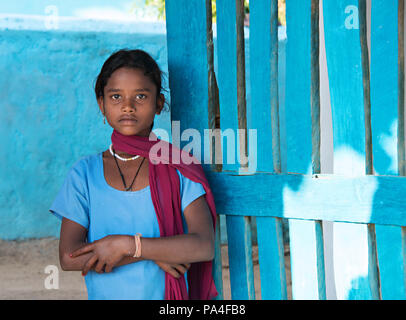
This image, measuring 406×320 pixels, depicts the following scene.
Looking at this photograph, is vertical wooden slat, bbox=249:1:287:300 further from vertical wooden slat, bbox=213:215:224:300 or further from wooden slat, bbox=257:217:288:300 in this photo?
vertical wooden slat, bbox=213:215:224:300

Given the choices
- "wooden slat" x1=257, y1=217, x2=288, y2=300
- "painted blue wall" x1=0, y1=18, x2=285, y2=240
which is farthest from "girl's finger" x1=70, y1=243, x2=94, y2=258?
"painted blue wall" x1=0, y1=18, x2=285, y2=240

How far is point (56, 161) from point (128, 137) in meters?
4.70

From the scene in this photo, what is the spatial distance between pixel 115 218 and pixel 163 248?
239 mm

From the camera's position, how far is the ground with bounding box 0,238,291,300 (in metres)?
4.76

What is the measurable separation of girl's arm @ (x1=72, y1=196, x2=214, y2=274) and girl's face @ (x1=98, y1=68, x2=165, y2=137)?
410 millimetres

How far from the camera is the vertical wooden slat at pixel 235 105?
2.16 meters

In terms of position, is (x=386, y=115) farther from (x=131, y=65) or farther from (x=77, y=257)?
(x=77, y=257)

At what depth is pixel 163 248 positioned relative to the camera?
5.56ft

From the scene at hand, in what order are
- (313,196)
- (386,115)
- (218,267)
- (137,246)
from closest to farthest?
(137,246), (386,115), (313,196), (218,267)

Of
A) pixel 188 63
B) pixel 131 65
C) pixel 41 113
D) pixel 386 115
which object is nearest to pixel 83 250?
pixel 131 65

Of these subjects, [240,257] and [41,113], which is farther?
[41,113]

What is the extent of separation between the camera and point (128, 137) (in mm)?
1849
